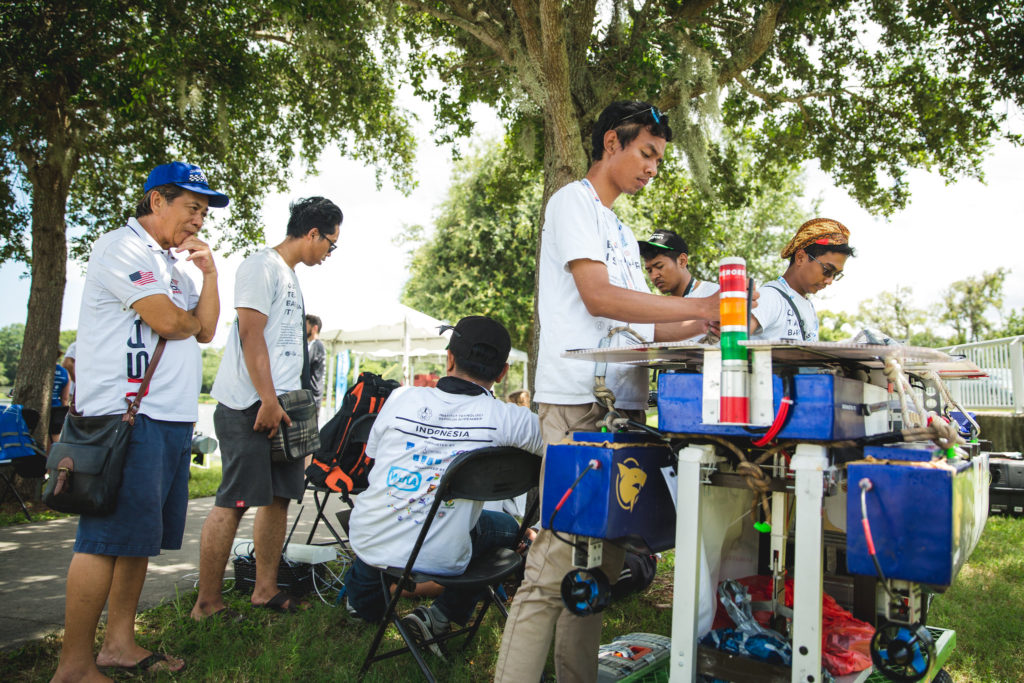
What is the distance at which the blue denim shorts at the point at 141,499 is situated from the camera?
2.35 metres

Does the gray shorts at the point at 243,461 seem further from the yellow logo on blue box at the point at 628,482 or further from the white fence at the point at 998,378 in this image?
the white fence at the point at 998,378

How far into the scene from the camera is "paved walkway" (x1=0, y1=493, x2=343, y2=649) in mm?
3105

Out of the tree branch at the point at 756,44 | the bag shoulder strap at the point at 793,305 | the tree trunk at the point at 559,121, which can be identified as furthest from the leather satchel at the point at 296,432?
the tree branch at the point at 756,44

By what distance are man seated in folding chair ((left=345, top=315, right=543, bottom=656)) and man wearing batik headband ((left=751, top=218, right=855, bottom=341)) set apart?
1287 mm

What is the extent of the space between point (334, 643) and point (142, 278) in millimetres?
1830

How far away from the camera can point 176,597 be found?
3482 mm

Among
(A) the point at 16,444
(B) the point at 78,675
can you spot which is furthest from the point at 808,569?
(A) the point at 16,444

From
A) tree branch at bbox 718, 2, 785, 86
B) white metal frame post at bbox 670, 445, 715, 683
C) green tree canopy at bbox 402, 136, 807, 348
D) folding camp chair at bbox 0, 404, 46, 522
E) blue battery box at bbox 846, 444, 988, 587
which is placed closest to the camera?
blue battery box at bbox 846, 444, 988, 587

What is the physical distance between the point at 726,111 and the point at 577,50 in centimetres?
333

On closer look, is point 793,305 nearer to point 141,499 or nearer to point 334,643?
point 334,643

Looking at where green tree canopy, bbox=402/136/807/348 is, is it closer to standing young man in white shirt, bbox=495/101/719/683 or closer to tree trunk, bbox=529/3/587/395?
tree trunk, bbox=529/3/587/395

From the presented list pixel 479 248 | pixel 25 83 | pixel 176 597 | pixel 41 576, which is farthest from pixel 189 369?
pixel 479 248

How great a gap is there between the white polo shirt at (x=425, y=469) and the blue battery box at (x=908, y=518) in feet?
4.16

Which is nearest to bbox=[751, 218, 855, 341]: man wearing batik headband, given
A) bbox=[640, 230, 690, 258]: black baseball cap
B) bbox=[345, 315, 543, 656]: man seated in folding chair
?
bbox=[640, 230, 690, 258]: black baseball cap
